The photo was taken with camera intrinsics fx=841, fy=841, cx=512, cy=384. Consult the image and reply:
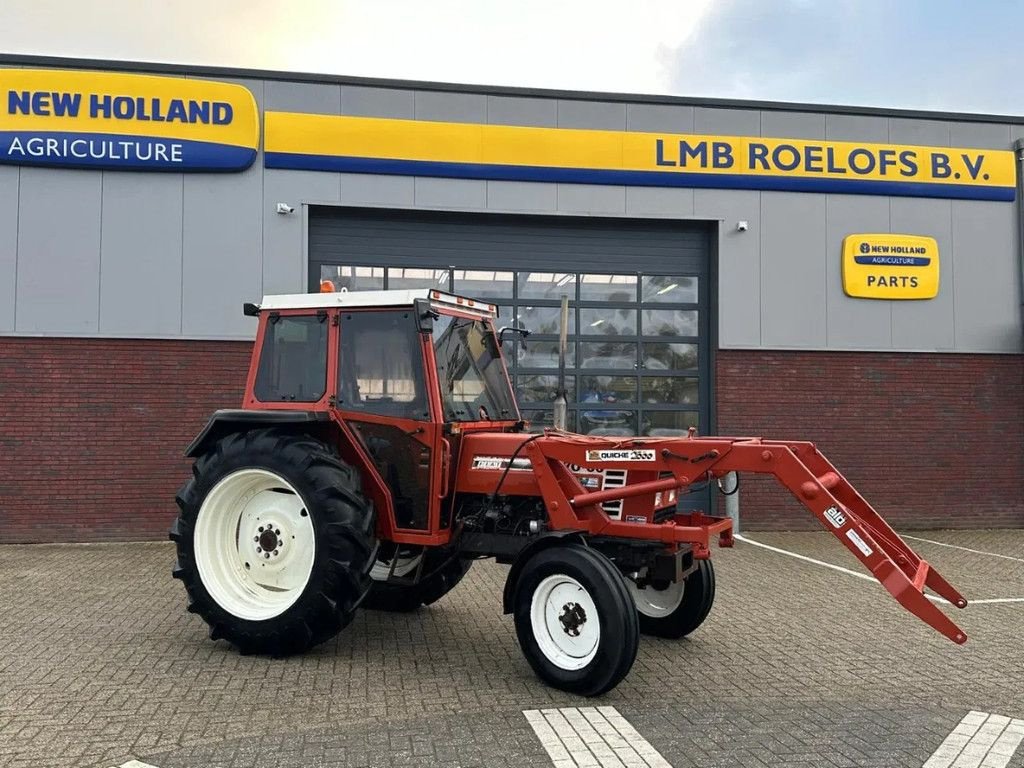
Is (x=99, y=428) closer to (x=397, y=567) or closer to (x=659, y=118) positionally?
(x=397, y=567)

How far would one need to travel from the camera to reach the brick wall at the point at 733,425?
387 inches

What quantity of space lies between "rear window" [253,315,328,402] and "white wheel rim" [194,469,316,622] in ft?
1.97

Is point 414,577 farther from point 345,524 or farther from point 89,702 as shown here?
point 89,702

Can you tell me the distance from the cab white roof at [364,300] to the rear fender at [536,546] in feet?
5.61

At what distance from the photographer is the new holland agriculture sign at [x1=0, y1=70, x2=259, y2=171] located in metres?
9.79

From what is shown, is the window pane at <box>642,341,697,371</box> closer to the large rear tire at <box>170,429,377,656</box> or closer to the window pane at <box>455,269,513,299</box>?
the window pane at <box>455,269,513,299</box>

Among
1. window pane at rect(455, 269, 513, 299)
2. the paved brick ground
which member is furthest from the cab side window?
window pane at rect(455, 269, 513, 299)

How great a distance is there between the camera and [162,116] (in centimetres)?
1001

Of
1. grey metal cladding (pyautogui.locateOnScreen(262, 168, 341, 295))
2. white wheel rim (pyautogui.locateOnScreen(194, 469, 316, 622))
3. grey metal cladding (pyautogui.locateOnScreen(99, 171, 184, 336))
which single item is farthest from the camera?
grey metal cladding (pyautogui.locateOnScreen(262, 168, 341, 295))

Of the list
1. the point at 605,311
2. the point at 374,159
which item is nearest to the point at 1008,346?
the point at 605,311

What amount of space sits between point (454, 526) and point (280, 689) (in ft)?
4.66

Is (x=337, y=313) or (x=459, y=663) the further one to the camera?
(x=337, y=313)

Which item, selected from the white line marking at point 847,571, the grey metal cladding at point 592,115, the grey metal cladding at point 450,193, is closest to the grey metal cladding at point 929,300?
the white line marking at point 847,571

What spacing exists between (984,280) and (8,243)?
12464 mm
